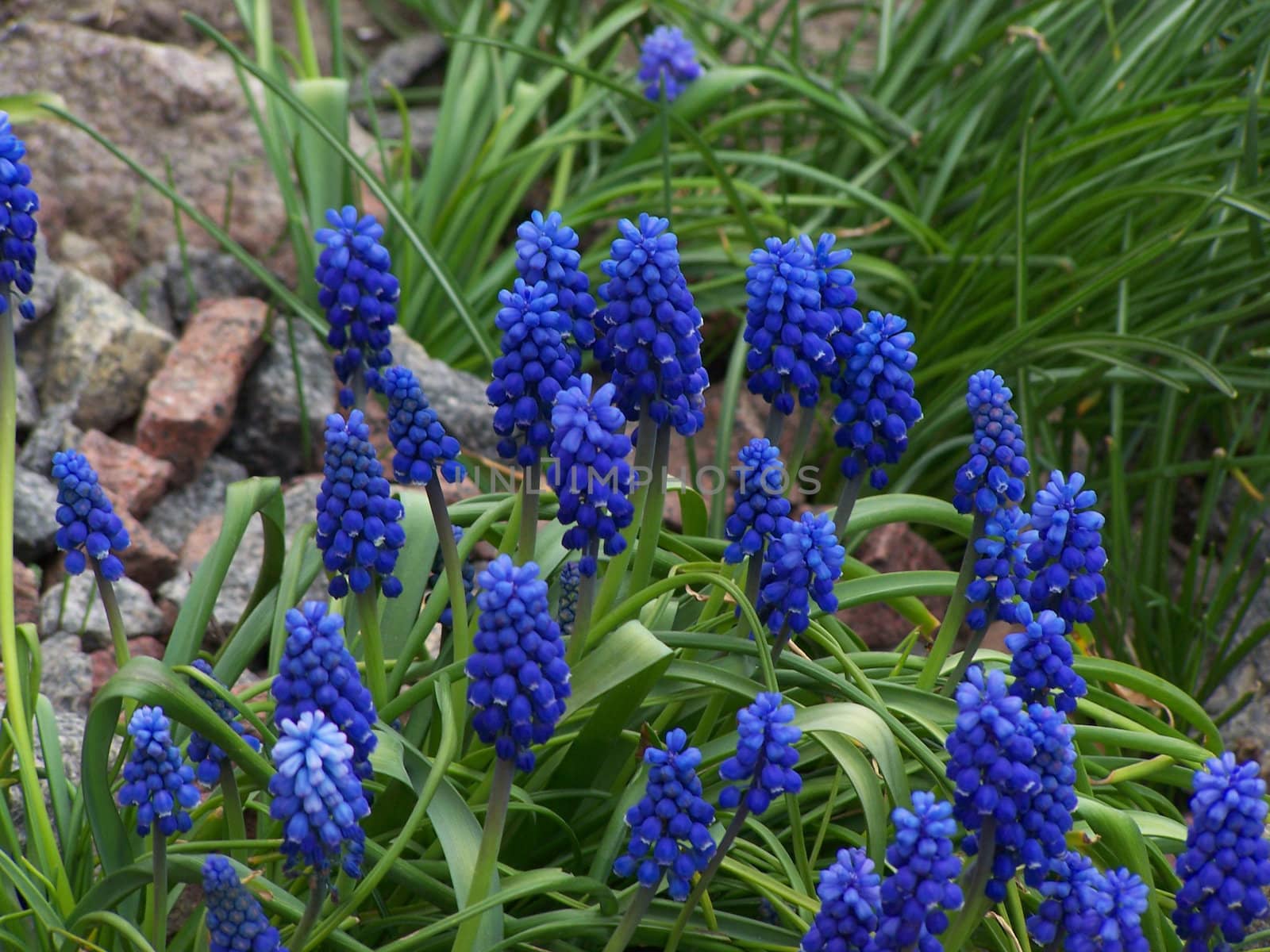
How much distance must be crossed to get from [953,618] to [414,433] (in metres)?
1.34

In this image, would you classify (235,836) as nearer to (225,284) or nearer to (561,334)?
(561,334)

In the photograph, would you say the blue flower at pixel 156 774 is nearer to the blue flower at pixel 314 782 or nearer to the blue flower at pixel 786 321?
the blue flower at pixel 314 782

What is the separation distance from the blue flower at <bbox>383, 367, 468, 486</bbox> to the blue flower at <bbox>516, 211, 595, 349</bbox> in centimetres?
36

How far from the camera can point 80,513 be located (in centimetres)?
300

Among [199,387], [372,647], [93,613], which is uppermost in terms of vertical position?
[372,647]

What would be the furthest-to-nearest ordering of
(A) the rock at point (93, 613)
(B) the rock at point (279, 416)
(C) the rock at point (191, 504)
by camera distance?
1. (B) the rock at point (279, 416)
2. (C) the rock at point (191, 504)
3. (A) the rock at point (93, 613)

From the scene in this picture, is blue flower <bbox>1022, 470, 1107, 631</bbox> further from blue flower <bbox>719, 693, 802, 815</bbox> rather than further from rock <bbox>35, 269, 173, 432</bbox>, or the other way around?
rock <bbox>35, 269, 173, 432</bbox>

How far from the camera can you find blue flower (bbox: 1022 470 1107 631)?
9.10 feet

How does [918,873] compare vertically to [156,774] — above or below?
above

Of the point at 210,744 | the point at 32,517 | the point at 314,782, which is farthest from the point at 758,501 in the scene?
the point at 32,517

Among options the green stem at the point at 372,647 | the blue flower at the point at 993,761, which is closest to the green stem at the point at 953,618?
the blue flower at the point at 993,761

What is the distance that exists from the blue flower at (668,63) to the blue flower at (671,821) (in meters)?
4.11

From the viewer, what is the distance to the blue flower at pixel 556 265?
289 centimetres

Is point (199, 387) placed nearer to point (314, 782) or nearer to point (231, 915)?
point (231, 915)
